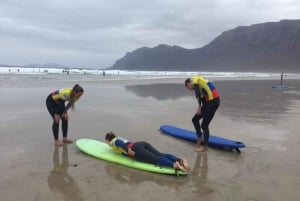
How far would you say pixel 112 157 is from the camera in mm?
6355

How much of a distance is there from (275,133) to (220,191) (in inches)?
185

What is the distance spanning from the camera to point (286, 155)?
676 centimetres

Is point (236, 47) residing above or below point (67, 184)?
above

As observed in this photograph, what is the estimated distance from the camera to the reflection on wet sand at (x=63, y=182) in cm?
468

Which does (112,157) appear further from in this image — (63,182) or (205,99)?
(205,99)

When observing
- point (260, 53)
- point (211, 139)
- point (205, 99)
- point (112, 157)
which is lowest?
point (112, 157)

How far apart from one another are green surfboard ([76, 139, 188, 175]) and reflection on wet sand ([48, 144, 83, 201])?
0.59m

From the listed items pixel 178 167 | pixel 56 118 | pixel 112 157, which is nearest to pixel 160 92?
pixel 56 118

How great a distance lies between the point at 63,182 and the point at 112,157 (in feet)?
4.47

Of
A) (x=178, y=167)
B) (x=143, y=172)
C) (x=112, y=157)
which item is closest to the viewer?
(x=178, y=167)

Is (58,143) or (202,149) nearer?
(202,149)

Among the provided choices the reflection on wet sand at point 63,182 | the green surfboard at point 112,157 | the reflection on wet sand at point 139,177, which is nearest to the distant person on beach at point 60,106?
the green surfboard at point 112,157

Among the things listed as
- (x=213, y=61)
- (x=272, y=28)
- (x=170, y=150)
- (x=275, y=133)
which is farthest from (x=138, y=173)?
(x=272, y=28)

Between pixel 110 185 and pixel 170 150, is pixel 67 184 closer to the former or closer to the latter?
pixel 110 185
